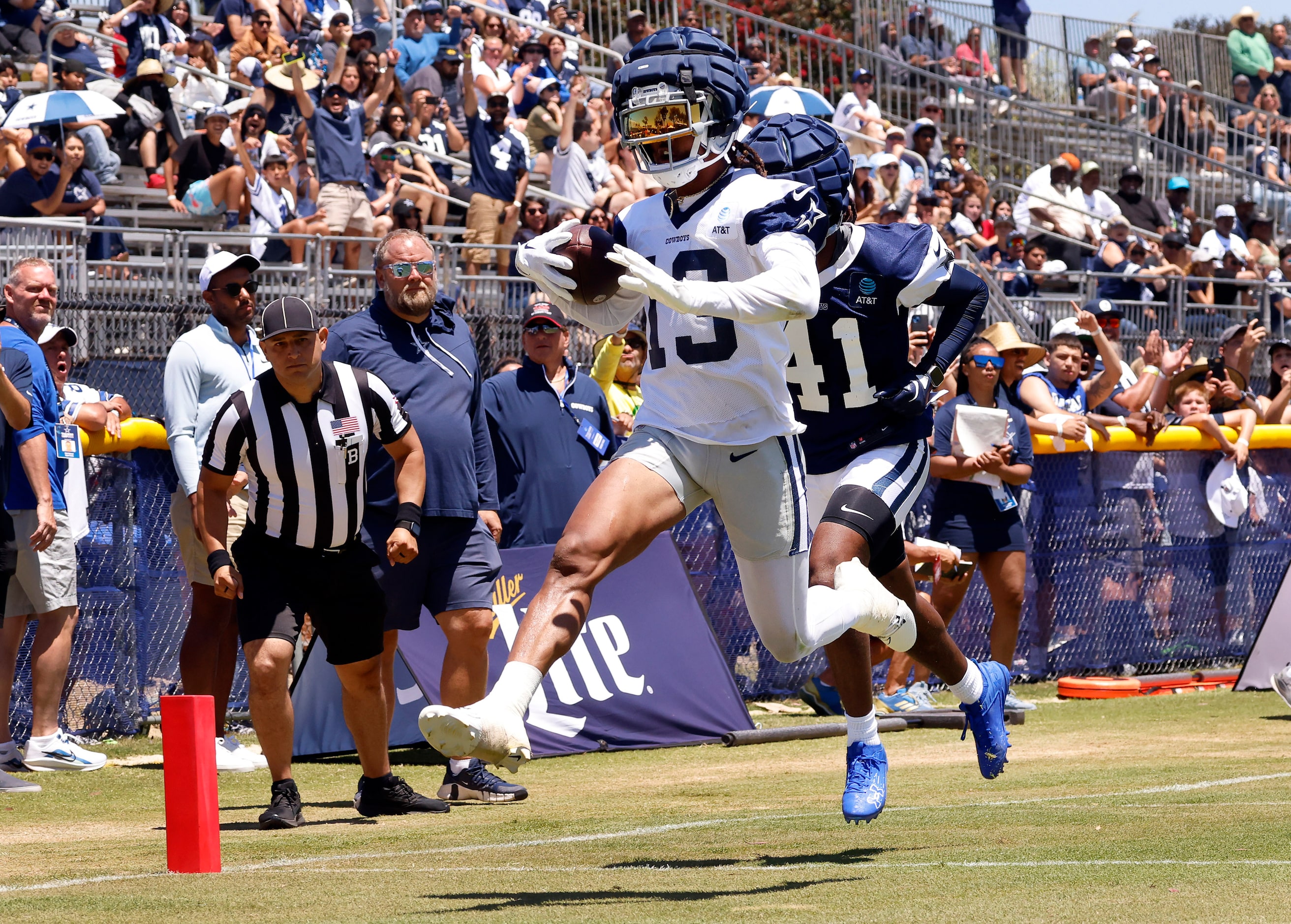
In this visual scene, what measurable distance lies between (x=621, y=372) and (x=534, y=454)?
69.1 inches

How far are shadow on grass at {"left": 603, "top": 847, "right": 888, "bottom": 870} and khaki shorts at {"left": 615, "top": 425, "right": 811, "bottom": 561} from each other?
0.96 metres

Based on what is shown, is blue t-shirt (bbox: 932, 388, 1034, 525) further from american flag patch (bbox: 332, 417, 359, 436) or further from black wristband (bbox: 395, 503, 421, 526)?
american flag patch (bbox: 332, 417, 359, 436)

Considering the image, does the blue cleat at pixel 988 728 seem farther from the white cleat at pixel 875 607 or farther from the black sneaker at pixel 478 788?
the black sneaker at pixel 478 788

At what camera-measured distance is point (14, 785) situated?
7.83 m

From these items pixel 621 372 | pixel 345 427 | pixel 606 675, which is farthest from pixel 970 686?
pixel 621 372

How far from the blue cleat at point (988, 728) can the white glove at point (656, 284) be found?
244 cm

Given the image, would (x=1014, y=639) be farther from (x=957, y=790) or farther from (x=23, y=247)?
(x=23, y=247)

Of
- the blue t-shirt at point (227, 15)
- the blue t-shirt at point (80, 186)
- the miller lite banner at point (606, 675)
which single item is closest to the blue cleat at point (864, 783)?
the miller lite banner at point (606, 675)

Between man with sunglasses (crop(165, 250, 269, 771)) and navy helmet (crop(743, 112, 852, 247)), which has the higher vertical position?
navy helmet (crop(743, 112, 852, 247))

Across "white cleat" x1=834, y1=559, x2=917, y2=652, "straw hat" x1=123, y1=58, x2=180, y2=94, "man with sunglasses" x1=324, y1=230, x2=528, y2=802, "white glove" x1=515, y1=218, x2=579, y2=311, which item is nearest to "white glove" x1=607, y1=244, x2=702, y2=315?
"white glove" x1=515, y1=218, x2=579, y2=311

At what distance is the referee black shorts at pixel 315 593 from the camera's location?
22.1ft

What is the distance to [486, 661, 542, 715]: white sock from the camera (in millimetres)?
4727

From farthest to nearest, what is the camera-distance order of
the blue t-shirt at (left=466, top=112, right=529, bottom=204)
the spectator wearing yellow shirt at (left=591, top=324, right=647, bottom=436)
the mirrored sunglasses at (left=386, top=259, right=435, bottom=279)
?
the blue t-shirt at (left=466, top=112, right=529, bottom=204) < the spectator wearing yellow shirt at (left=591, top=324, right=647, bottom=436) < the mirrored sunglasses at (left=386, top=259, right=435, bottom=279)

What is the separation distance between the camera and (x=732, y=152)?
233 inches
